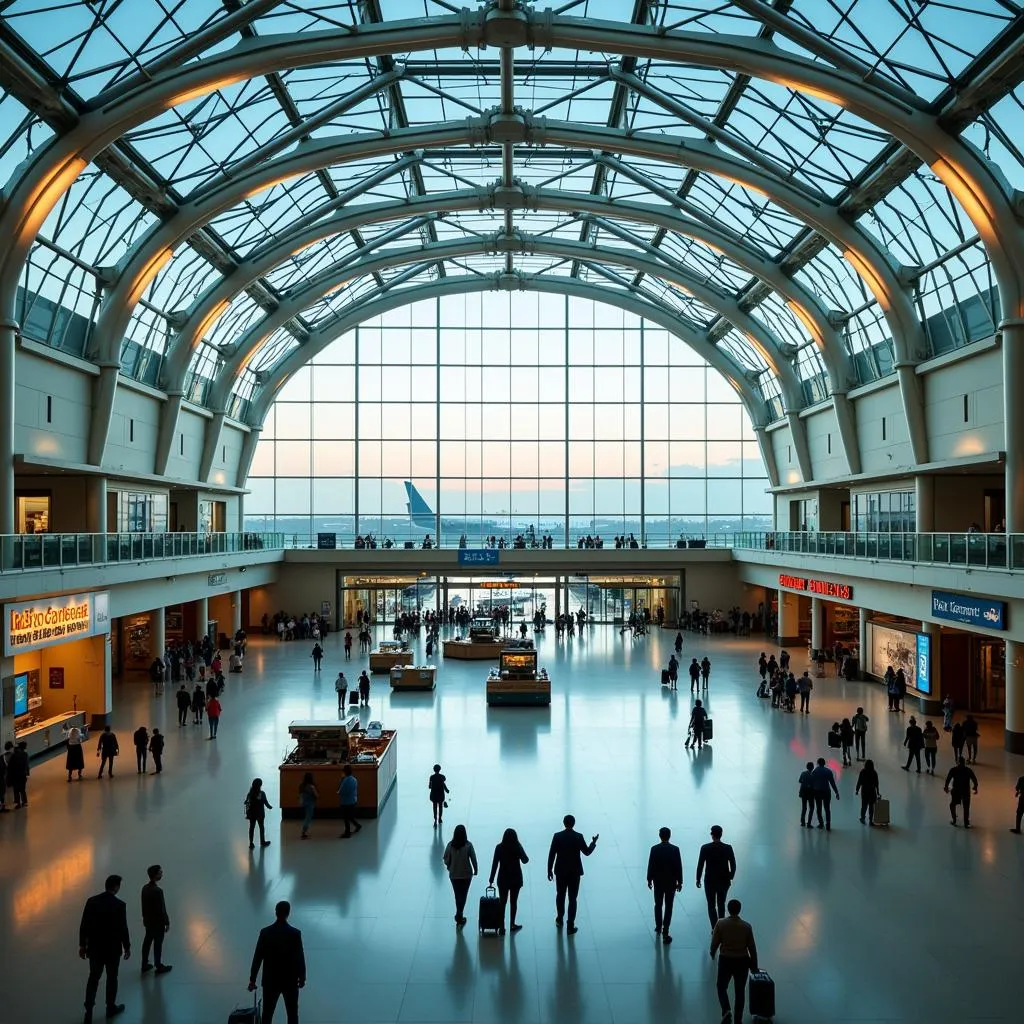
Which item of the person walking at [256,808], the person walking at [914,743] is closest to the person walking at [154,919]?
the person walking at [256,808]

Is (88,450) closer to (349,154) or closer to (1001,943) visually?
(349,154)

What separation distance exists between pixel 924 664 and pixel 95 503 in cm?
2399

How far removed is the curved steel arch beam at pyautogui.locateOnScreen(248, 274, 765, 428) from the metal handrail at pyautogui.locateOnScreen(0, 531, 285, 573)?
46.0ft

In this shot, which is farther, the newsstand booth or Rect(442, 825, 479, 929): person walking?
the newsstand booth

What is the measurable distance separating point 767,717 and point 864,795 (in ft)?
27.3

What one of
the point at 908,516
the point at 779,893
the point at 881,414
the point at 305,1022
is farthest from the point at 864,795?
the point at 881,414

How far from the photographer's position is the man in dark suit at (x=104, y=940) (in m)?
7.64

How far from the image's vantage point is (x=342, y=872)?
37.2 feet

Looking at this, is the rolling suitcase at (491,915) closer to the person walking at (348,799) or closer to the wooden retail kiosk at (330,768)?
the person walking at (348,799)

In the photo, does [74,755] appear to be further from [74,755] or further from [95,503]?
[95,503]

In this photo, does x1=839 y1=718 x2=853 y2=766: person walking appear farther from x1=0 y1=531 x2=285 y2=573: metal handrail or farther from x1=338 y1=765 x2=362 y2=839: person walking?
x1=0 y1=531 x2=285 y2=573: metal handrail

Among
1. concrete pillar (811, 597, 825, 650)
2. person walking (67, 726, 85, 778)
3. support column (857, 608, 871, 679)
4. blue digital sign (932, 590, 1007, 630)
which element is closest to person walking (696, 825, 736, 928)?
blue digital sign (932, 590, 1007, 630)

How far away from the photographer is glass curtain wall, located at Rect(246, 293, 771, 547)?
46.0m

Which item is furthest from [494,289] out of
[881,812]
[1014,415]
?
[881,812]
